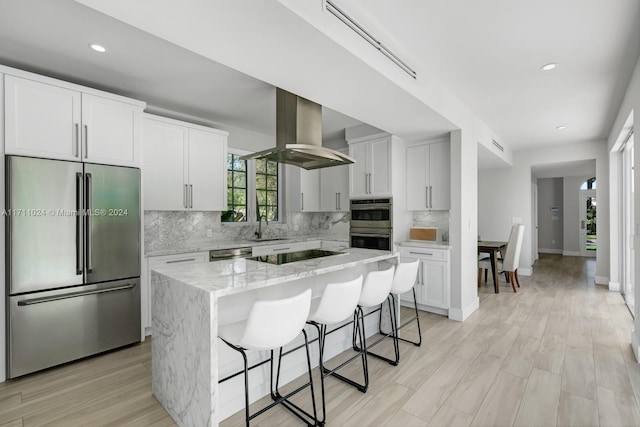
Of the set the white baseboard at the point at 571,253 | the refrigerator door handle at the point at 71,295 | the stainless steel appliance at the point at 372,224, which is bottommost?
the white baseboard at the point at 571,253

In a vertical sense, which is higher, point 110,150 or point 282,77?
point 282,77

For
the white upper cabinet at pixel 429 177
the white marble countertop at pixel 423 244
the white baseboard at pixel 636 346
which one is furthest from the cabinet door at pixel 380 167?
the white baseboard at pixel 636 346

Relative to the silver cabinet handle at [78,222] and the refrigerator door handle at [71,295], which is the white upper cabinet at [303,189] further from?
the silver cabinet handle at [78,222]

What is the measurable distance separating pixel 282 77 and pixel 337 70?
1.41 feet

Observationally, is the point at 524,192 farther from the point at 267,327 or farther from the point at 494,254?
the point at 267,327

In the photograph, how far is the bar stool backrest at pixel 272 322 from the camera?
1.61m

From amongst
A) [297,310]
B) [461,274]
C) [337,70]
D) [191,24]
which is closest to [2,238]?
[191,24]

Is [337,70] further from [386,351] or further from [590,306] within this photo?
[590,306]

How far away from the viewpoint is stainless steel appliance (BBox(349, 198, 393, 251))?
14.2ft

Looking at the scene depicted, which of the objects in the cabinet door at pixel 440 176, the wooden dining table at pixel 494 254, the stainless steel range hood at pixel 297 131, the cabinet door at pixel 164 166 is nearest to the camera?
the stainless steel range hood at pixel 297 131

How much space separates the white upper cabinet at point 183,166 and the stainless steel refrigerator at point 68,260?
0.53 metres

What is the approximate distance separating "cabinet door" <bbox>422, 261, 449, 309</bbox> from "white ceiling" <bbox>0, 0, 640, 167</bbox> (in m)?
1.73

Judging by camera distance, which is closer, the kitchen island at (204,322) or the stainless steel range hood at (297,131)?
the kitchen island at (204,322)

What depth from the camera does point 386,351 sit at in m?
2.96
